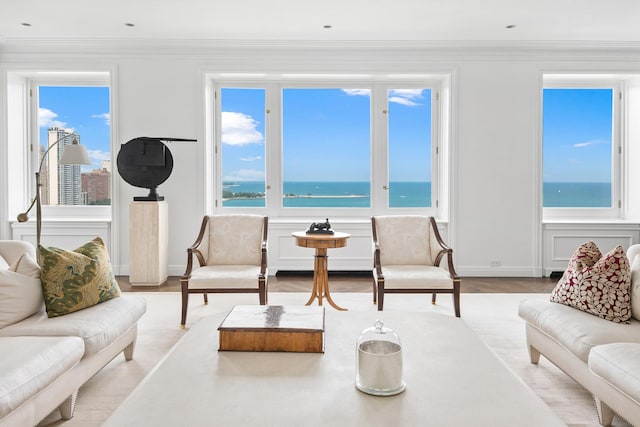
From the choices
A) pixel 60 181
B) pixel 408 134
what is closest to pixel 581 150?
pixel 408 134

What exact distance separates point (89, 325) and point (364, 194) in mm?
4027

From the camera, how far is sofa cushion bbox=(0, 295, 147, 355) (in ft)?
7.00

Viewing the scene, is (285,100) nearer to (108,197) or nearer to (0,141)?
(108,197)

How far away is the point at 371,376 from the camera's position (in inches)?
55.9

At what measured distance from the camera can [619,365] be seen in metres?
1.76

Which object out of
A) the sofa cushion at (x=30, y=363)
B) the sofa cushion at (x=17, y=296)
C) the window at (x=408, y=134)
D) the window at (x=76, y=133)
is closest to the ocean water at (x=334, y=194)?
the window at (x=408, y=134)

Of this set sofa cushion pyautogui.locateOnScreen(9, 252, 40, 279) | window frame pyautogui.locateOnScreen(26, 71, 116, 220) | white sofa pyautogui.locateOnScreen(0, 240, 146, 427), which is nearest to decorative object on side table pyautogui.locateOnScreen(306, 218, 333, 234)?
white sofa pyautogui.locateOnScreen(0, 240, 146, 427)

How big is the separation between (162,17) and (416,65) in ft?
9.24

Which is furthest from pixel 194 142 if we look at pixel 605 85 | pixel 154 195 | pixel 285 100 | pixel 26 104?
pixel 605 85

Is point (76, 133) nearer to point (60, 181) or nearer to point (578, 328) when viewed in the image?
point (60, 181)

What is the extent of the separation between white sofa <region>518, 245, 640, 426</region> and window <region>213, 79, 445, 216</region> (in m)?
3.22

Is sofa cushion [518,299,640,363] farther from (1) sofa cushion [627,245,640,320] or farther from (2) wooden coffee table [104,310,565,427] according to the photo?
(2) wooden coffee table [104,310,565,427]

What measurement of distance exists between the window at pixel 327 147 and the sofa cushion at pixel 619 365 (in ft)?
12.8

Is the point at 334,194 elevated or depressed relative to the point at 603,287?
Result: elevated
